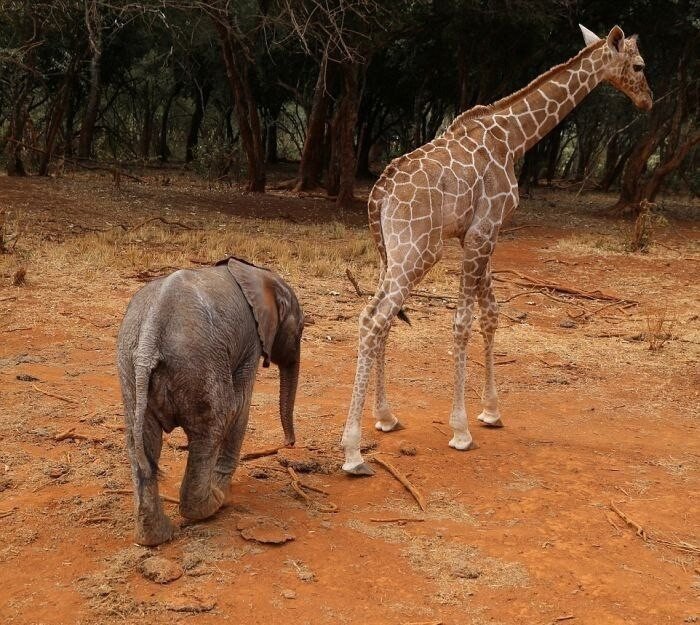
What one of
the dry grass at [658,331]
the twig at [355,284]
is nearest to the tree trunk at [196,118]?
the twig at [355,284]

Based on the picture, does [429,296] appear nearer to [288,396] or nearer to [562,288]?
[562,288]

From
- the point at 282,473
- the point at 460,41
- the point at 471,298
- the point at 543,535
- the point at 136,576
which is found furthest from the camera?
the point at 460,41

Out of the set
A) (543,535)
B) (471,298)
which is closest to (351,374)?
(471,298)

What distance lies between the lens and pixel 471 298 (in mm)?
5242

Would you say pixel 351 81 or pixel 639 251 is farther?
pixel 351 81

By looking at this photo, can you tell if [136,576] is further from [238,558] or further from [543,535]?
[543,535]

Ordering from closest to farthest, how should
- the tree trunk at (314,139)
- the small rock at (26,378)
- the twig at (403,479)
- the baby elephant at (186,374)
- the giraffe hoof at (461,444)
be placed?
1. the baby elephant at (186,374)
2. the twig at (403,479)
3. the giraffe hoof at (461,444)
4. the small rock at (26,378)
5. the tree trunk at (314,139)

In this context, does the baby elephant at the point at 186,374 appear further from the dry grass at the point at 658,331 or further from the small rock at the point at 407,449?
the dry grass at the point at 658,331

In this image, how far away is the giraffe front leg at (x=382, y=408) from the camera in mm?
5309

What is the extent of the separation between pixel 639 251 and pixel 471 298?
9.04m

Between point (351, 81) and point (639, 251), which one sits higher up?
point (351, 81)

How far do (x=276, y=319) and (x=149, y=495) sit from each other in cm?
114

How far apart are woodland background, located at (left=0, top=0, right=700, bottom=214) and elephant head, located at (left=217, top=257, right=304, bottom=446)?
644 centimetres

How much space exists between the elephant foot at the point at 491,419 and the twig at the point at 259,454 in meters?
1.63
